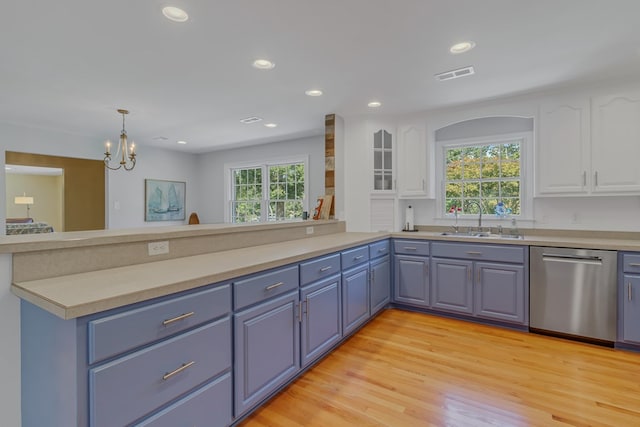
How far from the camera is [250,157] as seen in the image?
5.99 m

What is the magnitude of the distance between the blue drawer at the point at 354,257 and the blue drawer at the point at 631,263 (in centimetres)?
209

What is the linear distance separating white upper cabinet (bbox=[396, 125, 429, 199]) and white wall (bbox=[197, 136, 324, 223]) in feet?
5.17

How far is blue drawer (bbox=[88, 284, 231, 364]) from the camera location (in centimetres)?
114

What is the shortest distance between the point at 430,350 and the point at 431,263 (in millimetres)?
1013

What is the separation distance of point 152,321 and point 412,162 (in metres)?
3.36

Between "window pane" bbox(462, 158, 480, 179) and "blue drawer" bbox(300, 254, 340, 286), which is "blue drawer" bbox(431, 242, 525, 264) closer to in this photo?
"window pane" bbox(462, 158, 480, 179)

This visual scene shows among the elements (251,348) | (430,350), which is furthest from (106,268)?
(430,350)

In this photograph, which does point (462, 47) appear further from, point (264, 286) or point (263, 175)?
point (263, 175)

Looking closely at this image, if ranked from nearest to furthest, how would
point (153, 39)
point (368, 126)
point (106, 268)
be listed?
point (106, 268), point (153, 39), point (368, 126)

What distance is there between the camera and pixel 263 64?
2.58 metres

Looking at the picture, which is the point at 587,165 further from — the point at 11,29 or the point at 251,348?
the point at 11,29

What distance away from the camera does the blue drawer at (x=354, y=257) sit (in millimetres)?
2732

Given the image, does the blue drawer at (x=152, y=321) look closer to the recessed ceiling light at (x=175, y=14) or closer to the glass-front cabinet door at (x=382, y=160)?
the recessed ceiling light at (x=175, y=14)

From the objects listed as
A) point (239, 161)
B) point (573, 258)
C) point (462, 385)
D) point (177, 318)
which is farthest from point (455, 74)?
point (239, 161)
